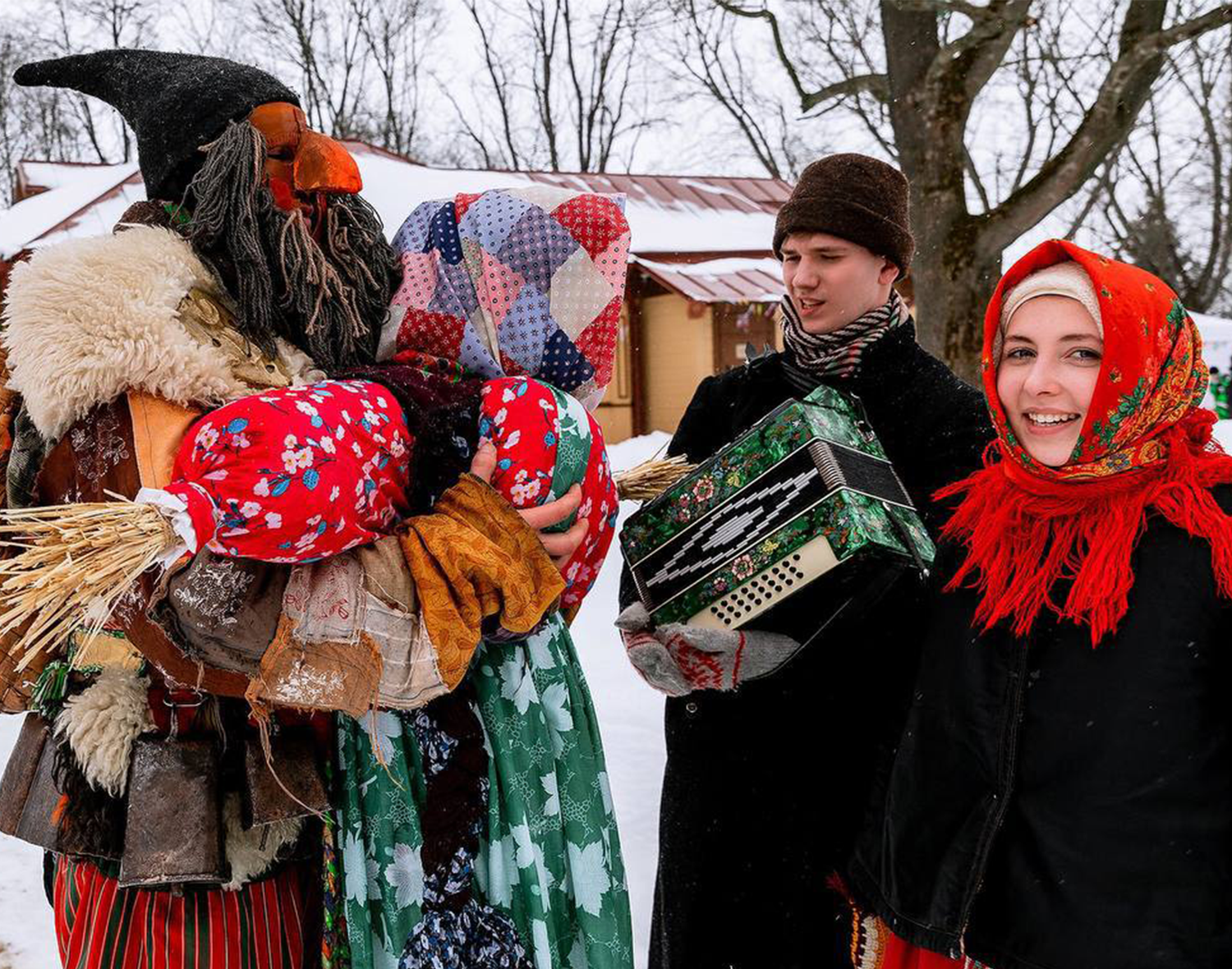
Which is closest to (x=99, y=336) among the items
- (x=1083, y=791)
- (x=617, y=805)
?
(x=1083, y=791)

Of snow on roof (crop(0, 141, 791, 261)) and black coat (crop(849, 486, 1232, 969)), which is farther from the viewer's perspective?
snow on roof (crop(0, 141, 791, 261))

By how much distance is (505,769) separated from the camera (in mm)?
1527

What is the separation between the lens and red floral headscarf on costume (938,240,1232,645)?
1560mm

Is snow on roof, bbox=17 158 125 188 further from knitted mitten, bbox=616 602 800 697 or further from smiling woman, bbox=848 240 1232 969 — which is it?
smiling woman, bbox=848 240 1232 969

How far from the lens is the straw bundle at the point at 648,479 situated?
207 centimetres

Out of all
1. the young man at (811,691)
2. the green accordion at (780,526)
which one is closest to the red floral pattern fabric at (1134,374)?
the green accordion at (780,526)

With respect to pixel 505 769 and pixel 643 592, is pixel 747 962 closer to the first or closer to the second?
Result: pixel 643 592

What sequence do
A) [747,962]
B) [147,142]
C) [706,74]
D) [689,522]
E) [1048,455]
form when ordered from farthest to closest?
[706,74]
[747,962]
[689,522]
[1048,455]
[147,142]

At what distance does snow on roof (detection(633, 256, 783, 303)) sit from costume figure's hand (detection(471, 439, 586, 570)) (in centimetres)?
1073

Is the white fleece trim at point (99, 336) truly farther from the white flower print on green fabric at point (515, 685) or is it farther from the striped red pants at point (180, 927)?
Result: the striped red pants at point (180, 927)

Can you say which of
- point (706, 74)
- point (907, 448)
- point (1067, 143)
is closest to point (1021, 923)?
point (907, 448)

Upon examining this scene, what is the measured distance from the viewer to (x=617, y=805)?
3.85 metres

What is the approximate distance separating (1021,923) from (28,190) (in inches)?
678

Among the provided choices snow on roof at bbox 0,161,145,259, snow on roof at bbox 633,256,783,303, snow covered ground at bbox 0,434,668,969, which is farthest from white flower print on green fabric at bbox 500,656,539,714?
snow on roof at bbox 0,161,145,259
